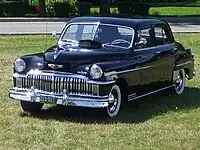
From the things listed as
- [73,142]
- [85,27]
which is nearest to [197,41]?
[85,27]

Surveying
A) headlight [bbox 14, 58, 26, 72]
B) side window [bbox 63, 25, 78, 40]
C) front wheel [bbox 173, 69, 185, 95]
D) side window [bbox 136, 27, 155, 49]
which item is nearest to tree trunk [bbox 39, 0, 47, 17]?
front wheel [bbox 173, 69, 185, 95]

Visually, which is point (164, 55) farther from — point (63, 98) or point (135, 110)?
point (63, 98)

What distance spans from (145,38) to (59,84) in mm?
2071

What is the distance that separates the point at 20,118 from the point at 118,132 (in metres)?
1.70

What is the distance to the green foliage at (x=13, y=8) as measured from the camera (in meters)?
34.1

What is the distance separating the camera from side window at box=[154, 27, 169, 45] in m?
10.3

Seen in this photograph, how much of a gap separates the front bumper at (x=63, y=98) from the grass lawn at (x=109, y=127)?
0.89 feet

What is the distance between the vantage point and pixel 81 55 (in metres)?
8.68

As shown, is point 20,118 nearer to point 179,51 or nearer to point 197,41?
point 179,51

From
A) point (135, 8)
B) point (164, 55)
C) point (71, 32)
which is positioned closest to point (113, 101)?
point (71, 32)

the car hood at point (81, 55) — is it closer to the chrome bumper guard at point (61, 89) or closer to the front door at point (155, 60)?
the chrome bumper guard at point (61, 89)

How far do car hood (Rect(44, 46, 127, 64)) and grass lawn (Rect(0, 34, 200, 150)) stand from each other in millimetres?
845

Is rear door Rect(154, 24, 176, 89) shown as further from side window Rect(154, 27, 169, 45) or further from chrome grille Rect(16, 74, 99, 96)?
chrome grille Rect(16, 74, 99, 96)

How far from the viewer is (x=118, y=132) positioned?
776 centimetres
